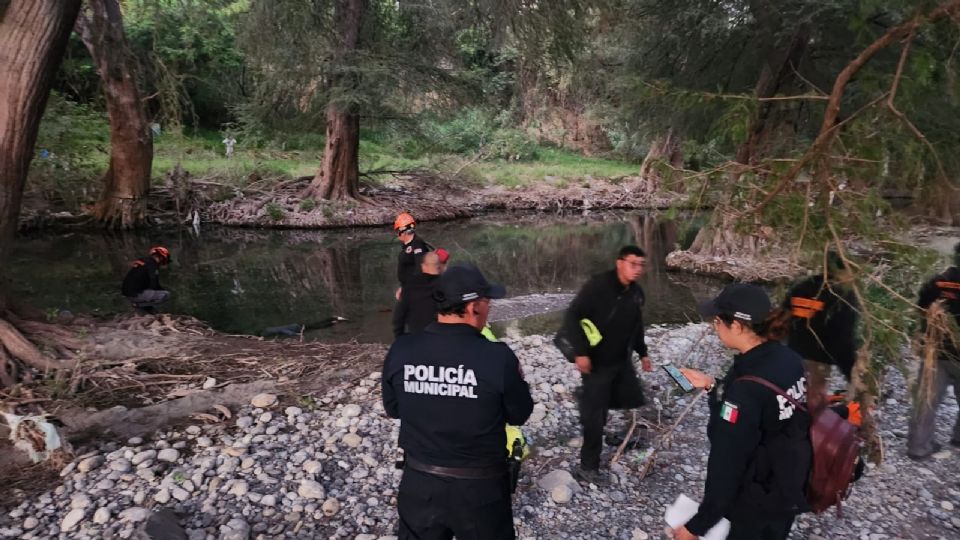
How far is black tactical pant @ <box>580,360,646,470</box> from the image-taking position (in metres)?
→ 4.17

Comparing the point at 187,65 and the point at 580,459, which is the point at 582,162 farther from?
the point at 580,459

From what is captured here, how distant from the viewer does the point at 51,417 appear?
4.80 metres

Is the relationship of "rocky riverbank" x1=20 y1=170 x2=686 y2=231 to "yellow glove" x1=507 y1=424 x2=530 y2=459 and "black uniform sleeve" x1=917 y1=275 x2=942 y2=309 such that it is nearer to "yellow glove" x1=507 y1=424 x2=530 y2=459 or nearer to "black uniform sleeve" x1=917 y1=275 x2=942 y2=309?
"black uniform sleeve" x1=917 y1=275 x2=942 y2=309

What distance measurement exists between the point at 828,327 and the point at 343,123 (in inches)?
669

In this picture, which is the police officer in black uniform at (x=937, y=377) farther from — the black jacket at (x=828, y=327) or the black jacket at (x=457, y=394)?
the black jacket at (x=457, y=394)

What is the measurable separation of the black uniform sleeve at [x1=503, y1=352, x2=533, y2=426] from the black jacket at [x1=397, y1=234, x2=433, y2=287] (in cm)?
292

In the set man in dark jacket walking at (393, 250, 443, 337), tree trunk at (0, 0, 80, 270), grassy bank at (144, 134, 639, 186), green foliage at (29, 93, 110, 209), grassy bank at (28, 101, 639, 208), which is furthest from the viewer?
grassy bank at (144, 134, 639, 186)

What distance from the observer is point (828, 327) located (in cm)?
418

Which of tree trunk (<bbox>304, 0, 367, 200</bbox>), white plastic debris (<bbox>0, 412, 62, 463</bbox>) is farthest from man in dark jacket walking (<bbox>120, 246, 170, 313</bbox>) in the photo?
tree trunk (<bbox>304, 0, 367, 200</bbox>)

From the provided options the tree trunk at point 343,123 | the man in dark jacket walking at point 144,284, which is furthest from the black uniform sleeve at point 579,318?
the tree trunk at point 343,123

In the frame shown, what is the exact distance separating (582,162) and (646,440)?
28.8 metres

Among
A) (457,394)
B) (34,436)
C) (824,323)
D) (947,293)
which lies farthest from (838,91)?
(34,436)

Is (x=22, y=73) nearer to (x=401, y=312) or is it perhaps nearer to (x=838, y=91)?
(x=401, y=312)

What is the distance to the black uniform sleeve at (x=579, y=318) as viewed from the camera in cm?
410
